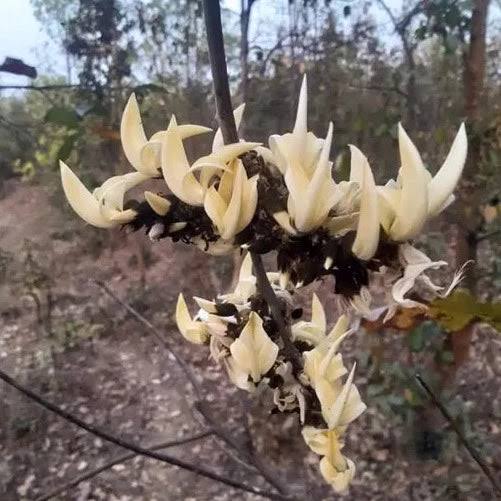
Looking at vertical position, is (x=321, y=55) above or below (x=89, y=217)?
above

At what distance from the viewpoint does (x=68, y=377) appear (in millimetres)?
2359

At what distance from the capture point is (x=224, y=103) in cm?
29

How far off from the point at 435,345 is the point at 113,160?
1.66 metres

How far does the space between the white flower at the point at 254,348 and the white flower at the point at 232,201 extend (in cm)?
6

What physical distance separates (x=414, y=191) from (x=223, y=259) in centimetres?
232

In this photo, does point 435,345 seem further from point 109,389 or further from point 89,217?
point 89,217

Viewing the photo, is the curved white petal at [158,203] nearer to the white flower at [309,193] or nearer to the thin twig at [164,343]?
the white flower at [309,193]

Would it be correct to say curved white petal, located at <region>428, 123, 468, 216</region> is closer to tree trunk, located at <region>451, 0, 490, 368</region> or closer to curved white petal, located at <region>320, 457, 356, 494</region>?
curved white petal, located at <region>320, 457, 356, 494</region>

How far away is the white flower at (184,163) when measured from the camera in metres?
0.27

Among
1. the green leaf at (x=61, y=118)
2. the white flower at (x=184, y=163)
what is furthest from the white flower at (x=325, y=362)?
the green leaf at (x=61, y=118)

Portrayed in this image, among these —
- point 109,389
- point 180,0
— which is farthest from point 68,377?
point 180,0

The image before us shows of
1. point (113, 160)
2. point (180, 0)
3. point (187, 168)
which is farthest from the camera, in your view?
point (113, 160)

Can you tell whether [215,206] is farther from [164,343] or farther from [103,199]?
[164,343]

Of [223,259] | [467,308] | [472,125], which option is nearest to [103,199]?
[467,308]
